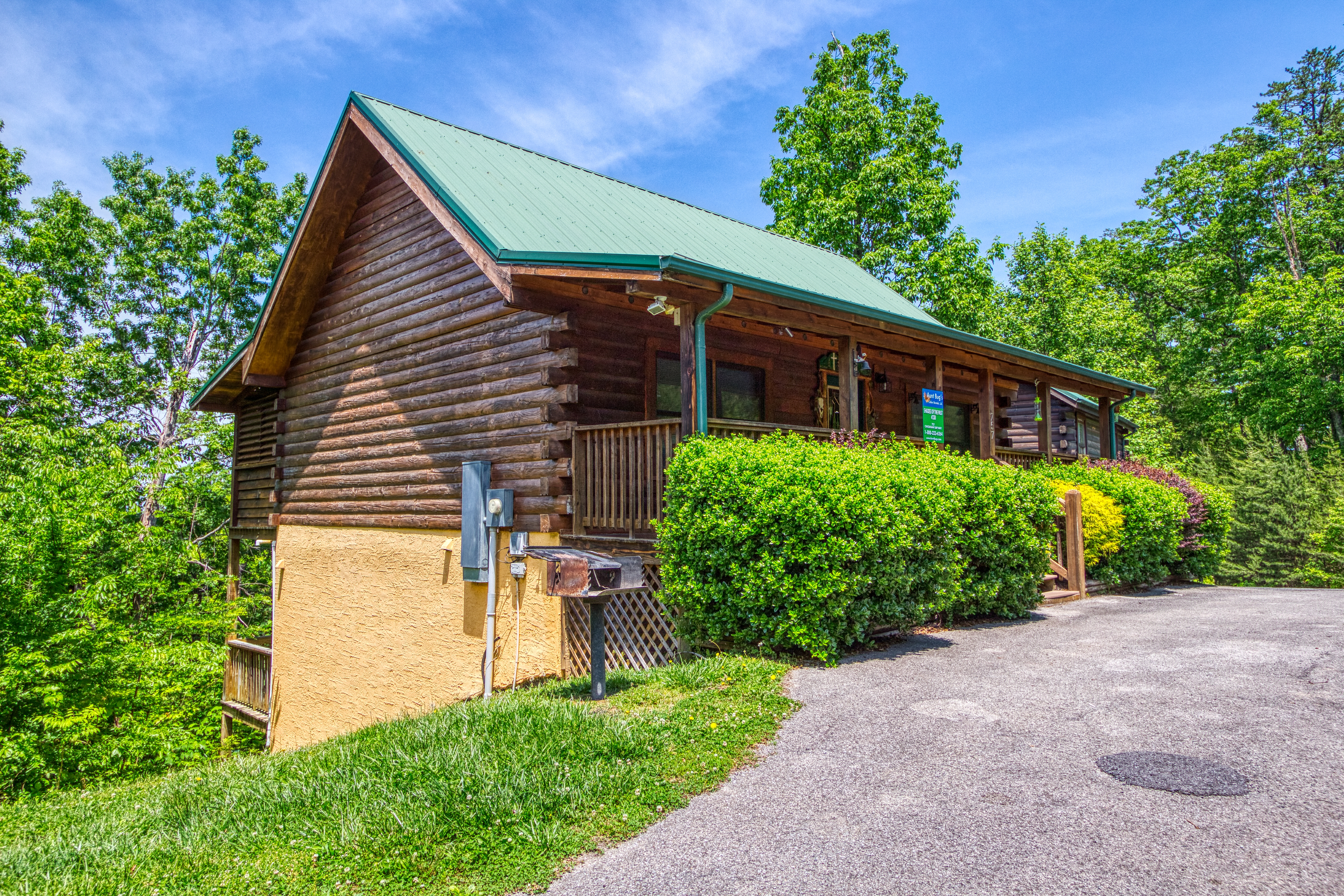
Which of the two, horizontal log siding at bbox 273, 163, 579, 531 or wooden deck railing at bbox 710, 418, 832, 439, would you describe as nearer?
wooden deck railing at bbox 710, 418, 832, 439

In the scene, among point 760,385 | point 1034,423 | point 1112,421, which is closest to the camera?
point 760,385

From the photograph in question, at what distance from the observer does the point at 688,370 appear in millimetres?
8430

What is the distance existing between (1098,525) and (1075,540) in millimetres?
578

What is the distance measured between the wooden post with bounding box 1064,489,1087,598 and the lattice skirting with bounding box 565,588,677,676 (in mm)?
6939

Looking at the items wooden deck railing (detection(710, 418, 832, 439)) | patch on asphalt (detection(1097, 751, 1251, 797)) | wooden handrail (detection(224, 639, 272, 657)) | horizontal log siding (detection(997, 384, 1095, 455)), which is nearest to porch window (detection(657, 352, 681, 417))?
wooden deck railing (detection(710, 418, 832, 439))

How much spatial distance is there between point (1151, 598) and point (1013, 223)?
92.4 feet

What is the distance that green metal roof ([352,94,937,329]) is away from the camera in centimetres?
1020

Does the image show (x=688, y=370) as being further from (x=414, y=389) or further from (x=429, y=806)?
(x=414, y=389)

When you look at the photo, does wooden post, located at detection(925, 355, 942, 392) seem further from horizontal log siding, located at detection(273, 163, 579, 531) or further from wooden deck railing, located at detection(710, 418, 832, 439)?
horizontal log siding, located at detection(273, 163, 579, 531)

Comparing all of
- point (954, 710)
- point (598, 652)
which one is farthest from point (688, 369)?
point (954, 710)

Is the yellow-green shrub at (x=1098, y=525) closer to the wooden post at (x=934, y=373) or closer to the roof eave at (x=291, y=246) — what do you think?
the wooden post at (x=934, y=373)

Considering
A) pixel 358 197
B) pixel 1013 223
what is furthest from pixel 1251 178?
pixel 358 197

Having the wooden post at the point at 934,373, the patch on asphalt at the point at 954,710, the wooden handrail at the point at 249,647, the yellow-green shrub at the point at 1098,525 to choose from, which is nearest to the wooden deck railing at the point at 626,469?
the wooden post at the point at 934,373

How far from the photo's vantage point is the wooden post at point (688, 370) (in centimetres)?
827
